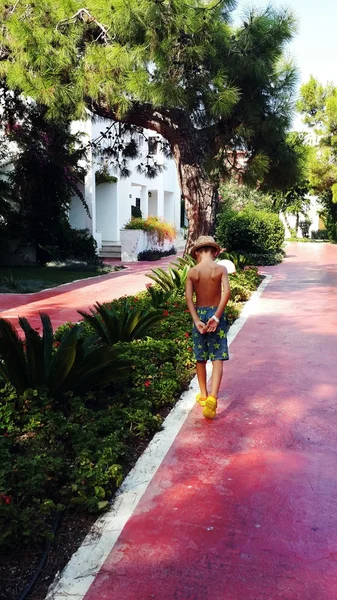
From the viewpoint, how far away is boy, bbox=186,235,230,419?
4.42m

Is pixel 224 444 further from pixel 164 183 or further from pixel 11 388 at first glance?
pixel 164 183

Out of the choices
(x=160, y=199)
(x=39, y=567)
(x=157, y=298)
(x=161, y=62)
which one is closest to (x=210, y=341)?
(x=39, y=567)

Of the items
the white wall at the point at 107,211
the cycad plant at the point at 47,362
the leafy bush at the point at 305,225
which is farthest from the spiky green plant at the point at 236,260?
the leafy bush at the point at 305,225

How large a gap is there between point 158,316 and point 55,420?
8.49 ft

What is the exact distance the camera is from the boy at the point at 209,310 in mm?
4418

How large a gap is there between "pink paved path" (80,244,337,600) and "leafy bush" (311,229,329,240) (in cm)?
3744

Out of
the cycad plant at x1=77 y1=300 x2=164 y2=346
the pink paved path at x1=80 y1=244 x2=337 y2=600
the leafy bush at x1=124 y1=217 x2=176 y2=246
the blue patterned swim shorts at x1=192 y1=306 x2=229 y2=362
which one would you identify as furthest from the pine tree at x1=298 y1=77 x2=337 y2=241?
the blue patterned swim shorts at x1=192 y1=306 x2=229 y2=362

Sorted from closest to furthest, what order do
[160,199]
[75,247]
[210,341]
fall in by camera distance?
[210,341]
[75,247]
[160,199]

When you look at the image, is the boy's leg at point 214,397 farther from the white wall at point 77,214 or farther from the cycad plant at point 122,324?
the white wall at point 77,214

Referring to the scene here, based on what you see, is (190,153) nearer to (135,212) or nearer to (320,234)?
(135,212)

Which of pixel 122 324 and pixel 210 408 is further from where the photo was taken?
pixel 122 324

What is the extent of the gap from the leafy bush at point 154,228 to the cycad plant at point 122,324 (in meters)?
14.8

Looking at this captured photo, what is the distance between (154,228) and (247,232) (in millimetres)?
4530

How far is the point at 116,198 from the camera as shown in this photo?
22281 mm
